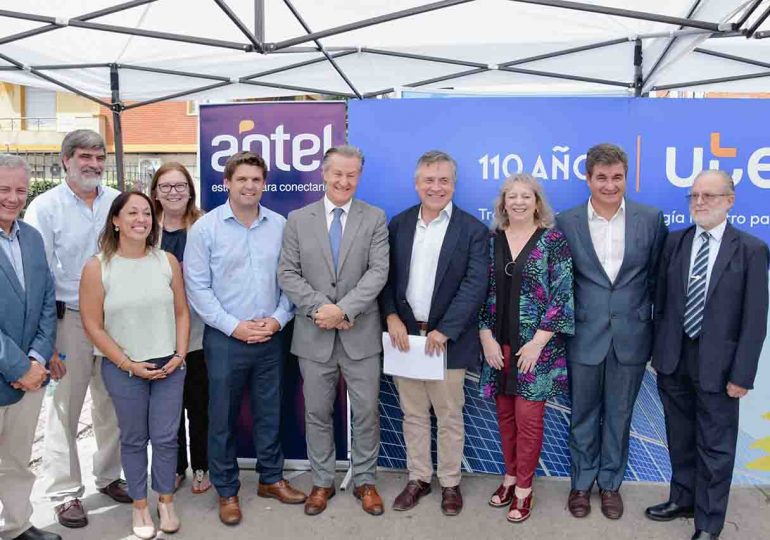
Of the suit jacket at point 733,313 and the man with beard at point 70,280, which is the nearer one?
the suit jacket at point 733,313

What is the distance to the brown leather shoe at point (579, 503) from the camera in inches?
128

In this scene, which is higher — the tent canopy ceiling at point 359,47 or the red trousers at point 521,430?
the tent canopy ceiling at point 359,47

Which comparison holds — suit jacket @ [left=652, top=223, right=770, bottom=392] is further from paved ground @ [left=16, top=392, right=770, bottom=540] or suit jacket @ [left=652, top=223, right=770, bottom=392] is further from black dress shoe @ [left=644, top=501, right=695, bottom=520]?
paved ground @ [left=16, top=392, right=770, bottom=540]

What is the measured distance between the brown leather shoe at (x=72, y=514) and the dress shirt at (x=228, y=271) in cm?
122

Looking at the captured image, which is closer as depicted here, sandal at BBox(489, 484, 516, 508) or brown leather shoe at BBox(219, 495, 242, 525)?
brown leather shoe at BBox(219, 495, 242, 525)

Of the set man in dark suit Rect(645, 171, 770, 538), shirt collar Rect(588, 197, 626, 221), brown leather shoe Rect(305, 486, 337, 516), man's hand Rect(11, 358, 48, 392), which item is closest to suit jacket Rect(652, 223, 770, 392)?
man in dark suit Rect(645, 171, 770, 538)

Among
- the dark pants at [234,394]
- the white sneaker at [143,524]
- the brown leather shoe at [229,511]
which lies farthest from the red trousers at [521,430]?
the white sneaker at [143,524]

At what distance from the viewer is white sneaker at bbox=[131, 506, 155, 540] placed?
3.05 meters

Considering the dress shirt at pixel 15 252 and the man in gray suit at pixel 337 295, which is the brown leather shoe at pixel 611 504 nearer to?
the man in gray suit at pixel 337 295

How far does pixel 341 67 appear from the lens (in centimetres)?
558

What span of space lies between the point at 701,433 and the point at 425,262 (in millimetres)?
1575

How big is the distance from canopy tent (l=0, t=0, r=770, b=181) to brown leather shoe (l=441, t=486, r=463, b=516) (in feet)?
8.65

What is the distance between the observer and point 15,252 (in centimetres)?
281

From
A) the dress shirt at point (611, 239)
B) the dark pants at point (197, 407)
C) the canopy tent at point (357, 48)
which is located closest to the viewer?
the dress shirt at point (611, 239)
